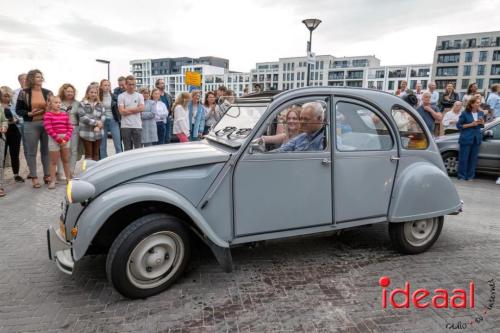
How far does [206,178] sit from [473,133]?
800cm

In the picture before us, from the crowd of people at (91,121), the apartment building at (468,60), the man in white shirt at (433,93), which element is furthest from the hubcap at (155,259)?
the apartment building at (468,60)

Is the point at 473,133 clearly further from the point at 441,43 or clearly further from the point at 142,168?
the point at 441,43

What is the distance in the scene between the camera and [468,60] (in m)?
79.4

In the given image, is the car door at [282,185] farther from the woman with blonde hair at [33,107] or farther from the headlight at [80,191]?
the woman with blonde hair at [33,107]

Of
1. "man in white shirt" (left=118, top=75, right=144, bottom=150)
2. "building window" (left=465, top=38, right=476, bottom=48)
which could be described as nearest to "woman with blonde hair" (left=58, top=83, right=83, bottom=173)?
"man in white shirt" (left=118, top=75, right=144, bottom=150)

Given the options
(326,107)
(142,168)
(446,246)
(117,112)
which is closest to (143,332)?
(142,168)

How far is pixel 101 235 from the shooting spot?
3.27 m

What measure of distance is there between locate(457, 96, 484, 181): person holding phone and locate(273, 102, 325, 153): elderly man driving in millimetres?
6744

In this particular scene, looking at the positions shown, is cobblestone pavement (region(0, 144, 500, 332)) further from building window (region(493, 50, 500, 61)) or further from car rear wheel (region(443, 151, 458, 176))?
building window (region(493, 50, 500, 61))

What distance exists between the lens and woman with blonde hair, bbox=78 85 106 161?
23.7ft

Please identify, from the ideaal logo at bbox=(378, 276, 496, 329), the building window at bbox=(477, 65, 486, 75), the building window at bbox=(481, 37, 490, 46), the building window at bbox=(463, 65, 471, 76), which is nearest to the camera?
the ideaal logo at bbox=(378, 276, 496, 329)

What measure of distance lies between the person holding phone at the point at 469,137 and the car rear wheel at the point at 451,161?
375 mm

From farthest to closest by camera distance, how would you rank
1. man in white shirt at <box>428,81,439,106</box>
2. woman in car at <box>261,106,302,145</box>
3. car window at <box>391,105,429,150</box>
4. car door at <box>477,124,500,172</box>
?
1. man in white shirt at <box>428,81,439,106</box>
2. car door at <box>477,124,500,172</box>
3. car window at <box>391,105,429,150</box>
4. woman in car at <box>261,106,302,145</box>

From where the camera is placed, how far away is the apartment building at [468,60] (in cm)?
7662
